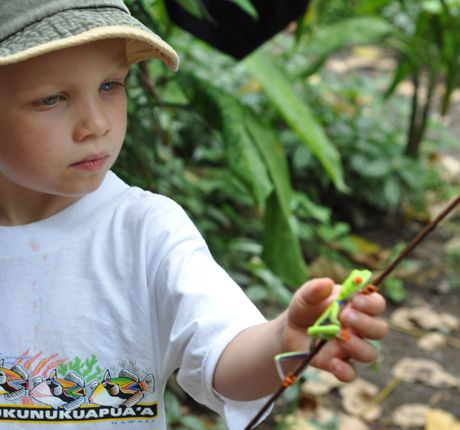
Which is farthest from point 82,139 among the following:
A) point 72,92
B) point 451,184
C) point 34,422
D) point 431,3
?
point 451,184

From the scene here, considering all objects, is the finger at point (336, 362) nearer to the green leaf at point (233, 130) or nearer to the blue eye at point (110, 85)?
the blue eye at point (110, 85)

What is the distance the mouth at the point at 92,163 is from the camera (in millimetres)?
1091

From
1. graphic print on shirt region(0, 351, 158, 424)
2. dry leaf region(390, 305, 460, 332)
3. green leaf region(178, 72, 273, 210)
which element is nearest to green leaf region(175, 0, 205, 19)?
green leaf region(178, 72, 273, 210)

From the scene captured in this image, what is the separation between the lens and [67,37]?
102 centimetres

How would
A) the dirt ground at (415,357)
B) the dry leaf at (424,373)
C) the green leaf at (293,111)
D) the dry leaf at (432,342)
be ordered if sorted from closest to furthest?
the green leaf at (293,111) → the dirt ground at (415,357) → the dry leaf at (424,373) → the dry leaf at (432,342)

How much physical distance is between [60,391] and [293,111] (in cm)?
105

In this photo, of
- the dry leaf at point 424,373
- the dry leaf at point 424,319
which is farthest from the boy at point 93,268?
the dry leaf at point 424,319

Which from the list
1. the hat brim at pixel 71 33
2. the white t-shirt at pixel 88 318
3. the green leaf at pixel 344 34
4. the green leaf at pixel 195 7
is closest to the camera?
the hat brim at pixel 71 33

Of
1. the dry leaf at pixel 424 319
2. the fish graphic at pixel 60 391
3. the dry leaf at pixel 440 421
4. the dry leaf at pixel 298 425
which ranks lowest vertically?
the dry leaf at pixel 424 319

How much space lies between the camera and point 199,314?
41.8 inches

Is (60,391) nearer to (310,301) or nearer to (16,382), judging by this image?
(16,382)

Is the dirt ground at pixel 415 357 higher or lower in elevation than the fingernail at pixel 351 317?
lower

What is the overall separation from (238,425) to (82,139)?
383mm

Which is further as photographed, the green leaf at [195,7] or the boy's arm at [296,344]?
the green leaf at [195,7]
